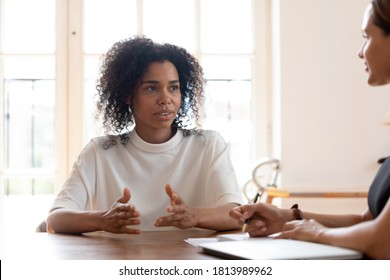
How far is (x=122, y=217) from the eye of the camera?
1555mm

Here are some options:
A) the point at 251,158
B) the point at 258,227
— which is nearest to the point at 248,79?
the point at 251,158

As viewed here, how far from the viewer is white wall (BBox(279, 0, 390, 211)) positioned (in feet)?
11.5

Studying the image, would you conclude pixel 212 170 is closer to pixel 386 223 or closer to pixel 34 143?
pixel 386 223

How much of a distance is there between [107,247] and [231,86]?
2.54 metres

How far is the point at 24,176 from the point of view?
12.0 feet

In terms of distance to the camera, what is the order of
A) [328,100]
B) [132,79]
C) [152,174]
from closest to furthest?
[152,174]
[132,79]
[328,100]

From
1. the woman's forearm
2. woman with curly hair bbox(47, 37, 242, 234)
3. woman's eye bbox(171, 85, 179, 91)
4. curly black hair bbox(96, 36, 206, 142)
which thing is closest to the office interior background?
curly black hair bbox(96, 36, 206, 142)

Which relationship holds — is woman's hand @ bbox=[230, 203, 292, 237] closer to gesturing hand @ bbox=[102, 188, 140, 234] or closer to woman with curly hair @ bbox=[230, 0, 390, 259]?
woman with curly hair @ bbox=[230, 0, 390, 259]

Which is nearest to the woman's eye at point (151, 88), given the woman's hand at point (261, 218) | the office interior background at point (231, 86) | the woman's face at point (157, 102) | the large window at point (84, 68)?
the woman's face at point (157, 102)

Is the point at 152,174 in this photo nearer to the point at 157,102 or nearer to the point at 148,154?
the point at 148,154

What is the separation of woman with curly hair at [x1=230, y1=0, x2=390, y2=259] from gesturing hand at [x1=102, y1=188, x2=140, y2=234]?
271 millimetres

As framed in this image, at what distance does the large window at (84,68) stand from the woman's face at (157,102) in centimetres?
163

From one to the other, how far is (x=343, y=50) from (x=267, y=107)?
1.84ft

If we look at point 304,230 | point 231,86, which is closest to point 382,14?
point 304,230
